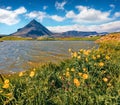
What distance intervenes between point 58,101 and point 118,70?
424 cm

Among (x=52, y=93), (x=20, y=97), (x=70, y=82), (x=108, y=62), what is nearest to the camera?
(x=20, y=97)

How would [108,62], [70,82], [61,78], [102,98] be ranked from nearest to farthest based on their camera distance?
[102,98] → [70,82] → [61,78] → [108,62]

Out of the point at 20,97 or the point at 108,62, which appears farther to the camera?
the point at 108,62

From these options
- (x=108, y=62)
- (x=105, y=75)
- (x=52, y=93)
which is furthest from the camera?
(x=108, y=62)

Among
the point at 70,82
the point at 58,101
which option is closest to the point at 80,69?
the point at 70,82

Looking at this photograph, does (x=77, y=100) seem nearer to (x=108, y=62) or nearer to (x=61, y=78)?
(x=61, y=78)

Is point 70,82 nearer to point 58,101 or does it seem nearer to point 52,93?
point 52,93

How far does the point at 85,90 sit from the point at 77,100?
565mm

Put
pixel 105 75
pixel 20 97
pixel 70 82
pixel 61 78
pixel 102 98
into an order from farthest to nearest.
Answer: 1. pixel 105 75
2. pixel 61 78
3. pixel 70 82
4. pixel 20 97
5. pixel 102 98

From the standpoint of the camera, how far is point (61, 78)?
8.61 metres

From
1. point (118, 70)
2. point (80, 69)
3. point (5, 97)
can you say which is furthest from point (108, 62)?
point (5, 97)

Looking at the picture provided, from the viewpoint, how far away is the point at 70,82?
7641 millimetres

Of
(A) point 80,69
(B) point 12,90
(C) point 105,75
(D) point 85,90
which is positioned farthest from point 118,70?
(B) point 12,90

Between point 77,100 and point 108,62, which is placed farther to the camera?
point 108,62
